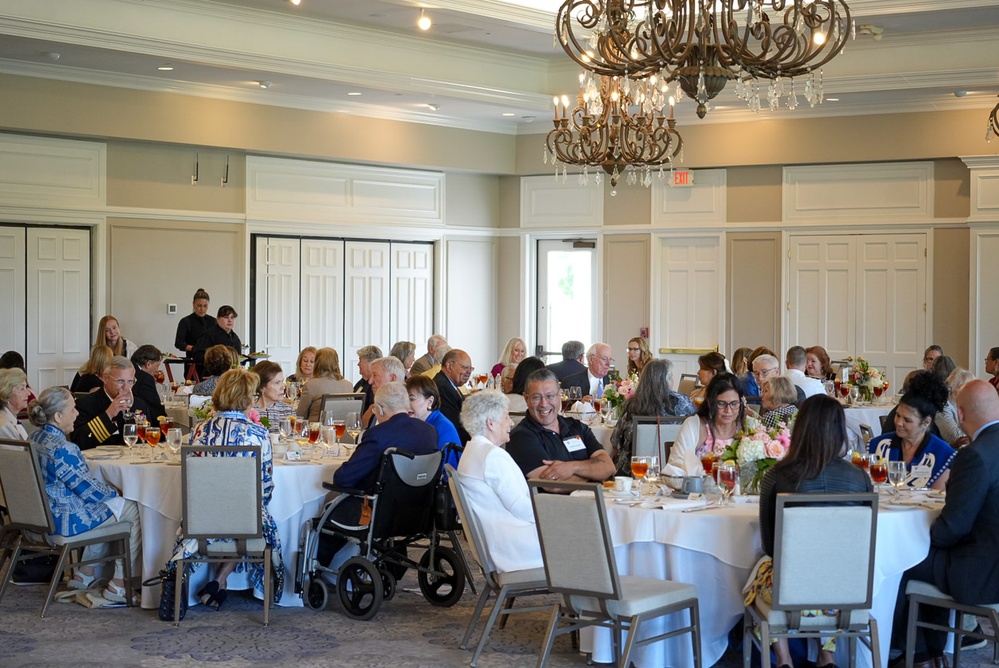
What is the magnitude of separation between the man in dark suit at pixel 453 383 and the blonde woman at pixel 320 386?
3.01 ft

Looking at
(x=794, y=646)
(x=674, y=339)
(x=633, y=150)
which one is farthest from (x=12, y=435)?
(x=674, y=339)

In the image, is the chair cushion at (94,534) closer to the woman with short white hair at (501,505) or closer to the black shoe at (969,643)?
the woman with short white hair at (501,505)

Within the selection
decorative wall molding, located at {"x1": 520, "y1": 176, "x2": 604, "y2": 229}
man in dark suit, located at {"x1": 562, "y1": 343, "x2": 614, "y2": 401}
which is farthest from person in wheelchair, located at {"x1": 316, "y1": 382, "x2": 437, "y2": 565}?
decorative wall molding, located at {"x1": 520, "y1": 176, "x2": 604, "y2": 229}

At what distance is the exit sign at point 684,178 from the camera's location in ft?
45.6

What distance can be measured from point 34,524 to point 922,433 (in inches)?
182

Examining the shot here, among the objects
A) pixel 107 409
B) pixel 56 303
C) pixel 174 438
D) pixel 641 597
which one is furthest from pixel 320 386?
pixel 641 597

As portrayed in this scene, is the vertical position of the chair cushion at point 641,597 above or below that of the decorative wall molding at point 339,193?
below

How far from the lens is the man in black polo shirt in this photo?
5852 mm

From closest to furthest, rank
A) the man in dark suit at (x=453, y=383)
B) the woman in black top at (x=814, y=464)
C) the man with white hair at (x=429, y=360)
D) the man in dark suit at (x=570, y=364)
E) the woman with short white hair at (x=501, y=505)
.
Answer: the woman in black top at (x=814, y=464) → the woman with short white hair at (x=501, y=505) → the man in dark suit at (x=453, y=383) → the man with white hair at (x=429, y=360) → the man in dark suit at (x=570, y=364)

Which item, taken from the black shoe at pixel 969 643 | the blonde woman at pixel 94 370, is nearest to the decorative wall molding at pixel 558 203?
the blonde woman at pixel 94 370

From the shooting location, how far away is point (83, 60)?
1098cm

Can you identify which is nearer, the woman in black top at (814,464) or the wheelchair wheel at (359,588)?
the woman in black top at (814,464)

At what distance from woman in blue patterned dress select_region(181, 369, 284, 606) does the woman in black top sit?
8.57 feet

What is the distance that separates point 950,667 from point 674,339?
30.3 ft
